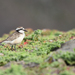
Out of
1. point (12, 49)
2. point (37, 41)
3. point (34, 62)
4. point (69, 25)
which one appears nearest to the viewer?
point (34, 62)

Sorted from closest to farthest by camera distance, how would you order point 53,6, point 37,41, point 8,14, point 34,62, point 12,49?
point 34,62, point 12,49, point 37,41, point 8,14, point 53,6

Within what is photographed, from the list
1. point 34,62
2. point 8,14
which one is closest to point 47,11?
point 8,14

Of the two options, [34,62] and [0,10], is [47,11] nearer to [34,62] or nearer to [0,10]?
[0,10]

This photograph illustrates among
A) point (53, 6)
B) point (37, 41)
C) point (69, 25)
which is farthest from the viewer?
point (53, 6)

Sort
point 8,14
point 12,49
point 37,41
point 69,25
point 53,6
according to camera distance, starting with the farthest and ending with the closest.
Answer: point 53,6, point 8,14, point 69,25, point 37,41, point 12,49

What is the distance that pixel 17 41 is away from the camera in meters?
10.3

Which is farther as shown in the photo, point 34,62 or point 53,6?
point 53,6

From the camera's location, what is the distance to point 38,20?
3472 cm

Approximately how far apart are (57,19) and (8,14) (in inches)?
285

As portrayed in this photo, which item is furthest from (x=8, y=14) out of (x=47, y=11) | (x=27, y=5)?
(x=47, y=11)

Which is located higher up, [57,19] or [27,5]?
[27,5]

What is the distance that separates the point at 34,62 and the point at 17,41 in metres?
3.71

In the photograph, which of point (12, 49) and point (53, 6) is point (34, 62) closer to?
point (12, 49)

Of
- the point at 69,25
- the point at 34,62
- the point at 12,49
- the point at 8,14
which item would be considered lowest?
the point at 34,62
